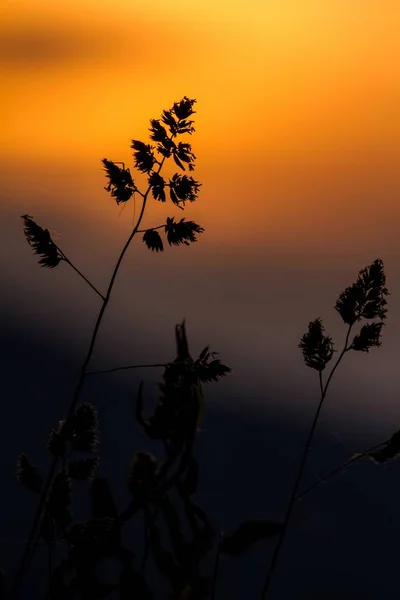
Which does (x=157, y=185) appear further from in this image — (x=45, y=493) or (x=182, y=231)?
(x=45, y=493)

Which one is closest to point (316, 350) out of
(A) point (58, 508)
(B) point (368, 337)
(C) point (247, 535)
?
(B) point (368, 337)

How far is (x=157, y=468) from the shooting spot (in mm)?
2451

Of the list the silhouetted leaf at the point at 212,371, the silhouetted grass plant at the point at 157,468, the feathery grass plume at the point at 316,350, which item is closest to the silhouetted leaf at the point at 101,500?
the silhouetted grass plant at the point at 157,468

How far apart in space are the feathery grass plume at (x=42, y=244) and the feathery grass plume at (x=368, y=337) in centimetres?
87

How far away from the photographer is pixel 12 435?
37.7 feet

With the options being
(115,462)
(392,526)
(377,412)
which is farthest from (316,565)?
(115,462)

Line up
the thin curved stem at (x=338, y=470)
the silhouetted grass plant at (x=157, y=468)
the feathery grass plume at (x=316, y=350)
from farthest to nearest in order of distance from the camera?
the feathery grass plume at (x=316, y=350) < the thin curved stem at (x=338, y=470) < the silhouetted grass plant at (x=157, y=468)

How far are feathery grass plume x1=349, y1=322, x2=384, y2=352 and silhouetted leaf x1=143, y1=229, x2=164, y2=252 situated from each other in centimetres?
64

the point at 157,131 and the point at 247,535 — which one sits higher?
the point at 157,131

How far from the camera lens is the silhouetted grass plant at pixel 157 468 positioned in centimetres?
236

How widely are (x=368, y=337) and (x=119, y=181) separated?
836 mm

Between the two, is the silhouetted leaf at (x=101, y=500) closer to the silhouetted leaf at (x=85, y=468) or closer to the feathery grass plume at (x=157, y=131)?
the silhouetted leaf at (x=85, y=468)

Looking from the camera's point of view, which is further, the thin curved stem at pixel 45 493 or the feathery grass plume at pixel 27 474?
the feathery grass plume at pixel 27 474

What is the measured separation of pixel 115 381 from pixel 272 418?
71.0 inches
